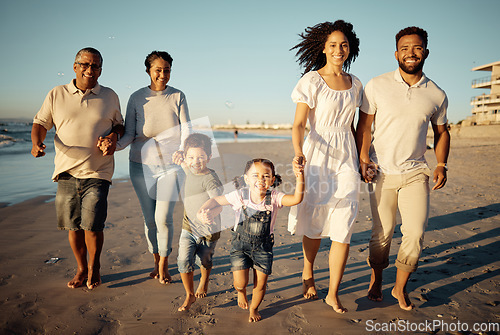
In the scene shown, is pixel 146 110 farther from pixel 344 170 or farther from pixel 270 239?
pixel 344 170

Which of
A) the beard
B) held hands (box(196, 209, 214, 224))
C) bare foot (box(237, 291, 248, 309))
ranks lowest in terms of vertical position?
bare foot (box(237, 291, 248, 309))

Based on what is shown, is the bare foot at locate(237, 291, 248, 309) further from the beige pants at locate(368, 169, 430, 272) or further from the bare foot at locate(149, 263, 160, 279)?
the beige pants at locate(368, 169, 430, 272)

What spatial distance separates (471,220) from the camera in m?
5.86

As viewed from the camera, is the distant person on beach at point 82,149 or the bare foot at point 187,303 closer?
the bare foot at point 187,303

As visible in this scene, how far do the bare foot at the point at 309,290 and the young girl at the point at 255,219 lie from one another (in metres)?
0.67

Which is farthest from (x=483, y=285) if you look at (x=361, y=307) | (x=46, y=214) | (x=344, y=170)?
(x=46, y=214)

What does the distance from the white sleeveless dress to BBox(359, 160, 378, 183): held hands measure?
13cm

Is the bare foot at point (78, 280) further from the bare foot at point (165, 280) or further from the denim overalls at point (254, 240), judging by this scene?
the denim overalls at point (254, 240)

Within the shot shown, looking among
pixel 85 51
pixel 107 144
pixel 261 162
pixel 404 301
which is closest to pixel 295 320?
pixel 404 301

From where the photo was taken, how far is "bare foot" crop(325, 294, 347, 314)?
116 inches

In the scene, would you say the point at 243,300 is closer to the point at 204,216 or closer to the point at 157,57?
the point at 204,216

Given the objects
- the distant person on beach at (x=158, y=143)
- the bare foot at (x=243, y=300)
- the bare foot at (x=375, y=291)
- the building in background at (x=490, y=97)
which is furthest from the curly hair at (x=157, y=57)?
the building in background at (x=490, y=97)

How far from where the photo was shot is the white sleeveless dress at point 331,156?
3.00 meters

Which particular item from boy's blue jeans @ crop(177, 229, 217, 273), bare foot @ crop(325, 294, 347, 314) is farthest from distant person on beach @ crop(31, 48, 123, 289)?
bare foot @ crop(325, 294, 347, 314)
